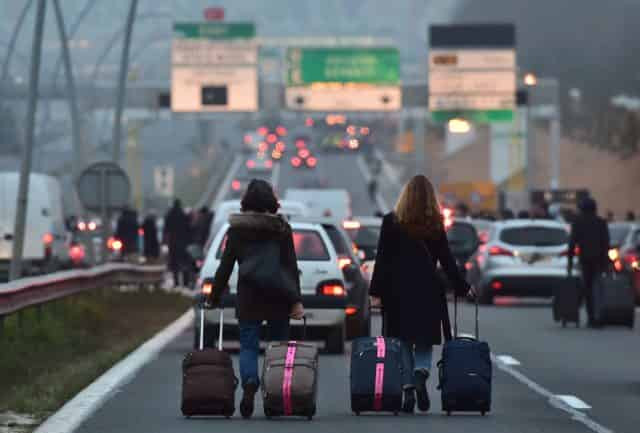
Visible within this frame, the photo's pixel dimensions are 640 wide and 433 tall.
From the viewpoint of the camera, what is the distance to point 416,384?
1387cm

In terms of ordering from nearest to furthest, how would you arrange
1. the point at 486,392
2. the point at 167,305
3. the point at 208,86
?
the point at 486,392 < the point at 167,305 < the point at 208,86

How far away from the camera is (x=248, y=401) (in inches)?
530

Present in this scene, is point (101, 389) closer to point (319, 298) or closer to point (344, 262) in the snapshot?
point (319, 298)

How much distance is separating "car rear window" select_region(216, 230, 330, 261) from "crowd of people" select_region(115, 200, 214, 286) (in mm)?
17698

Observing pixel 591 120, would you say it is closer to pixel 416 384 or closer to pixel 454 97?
pixel 454 97

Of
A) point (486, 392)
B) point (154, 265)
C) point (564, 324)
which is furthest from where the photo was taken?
point (154, 265)

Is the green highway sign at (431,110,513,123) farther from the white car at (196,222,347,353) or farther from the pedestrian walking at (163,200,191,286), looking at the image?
the white car at (196,222,347,353)

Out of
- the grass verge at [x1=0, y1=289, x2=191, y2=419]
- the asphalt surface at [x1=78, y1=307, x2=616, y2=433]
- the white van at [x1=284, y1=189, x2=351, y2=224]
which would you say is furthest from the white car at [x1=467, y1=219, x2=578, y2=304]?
the white van at [x1=284, y1=189, x2=351, y2=224]

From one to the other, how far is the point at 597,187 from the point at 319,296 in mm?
83464

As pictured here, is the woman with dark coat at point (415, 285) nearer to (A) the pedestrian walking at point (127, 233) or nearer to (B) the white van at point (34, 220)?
(B) the white van at point (34, 220)

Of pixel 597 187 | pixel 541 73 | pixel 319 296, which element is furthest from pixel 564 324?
pixel 541 73

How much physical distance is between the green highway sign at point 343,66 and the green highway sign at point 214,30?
6.12 feet

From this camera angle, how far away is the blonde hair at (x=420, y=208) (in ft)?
44.6

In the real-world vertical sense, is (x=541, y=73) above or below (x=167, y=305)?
above
